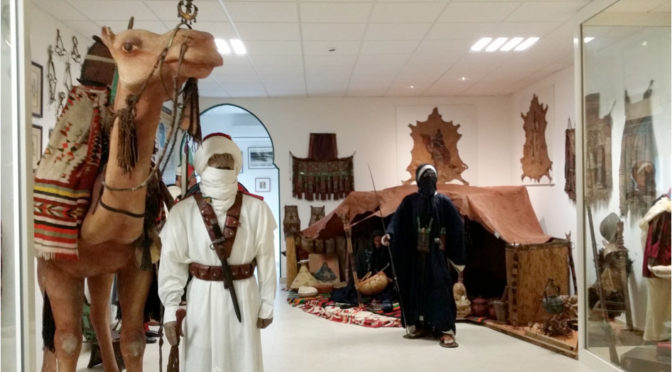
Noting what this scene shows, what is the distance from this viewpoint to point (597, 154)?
4219mm

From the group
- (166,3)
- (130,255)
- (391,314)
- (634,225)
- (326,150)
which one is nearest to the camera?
(130,255)

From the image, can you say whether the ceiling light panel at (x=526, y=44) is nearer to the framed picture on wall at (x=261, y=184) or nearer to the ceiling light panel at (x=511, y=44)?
the ceiling light panel at (x=511, y=44)

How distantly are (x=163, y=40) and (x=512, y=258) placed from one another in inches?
178

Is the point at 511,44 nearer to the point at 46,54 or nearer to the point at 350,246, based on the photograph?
the point at 350,246

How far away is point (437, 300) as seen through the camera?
504cm

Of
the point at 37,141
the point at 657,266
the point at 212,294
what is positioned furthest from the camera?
the point at 37,141

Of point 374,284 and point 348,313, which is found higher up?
point 374,284

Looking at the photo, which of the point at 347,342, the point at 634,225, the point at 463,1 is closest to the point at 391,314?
the point at 347,342

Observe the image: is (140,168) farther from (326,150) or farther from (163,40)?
(326,150)

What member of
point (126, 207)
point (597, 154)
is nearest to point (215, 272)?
point (126, 207)

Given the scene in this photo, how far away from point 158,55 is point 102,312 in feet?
4.24

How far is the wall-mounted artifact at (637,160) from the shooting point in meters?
3.49

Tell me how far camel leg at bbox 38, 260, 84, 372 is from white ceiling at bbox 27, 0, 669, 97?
2881 mm

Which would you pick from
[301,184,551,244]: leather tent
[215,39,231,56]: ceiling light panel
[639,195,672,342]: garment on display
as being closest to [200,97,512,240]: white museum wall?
[301,184,551,244]: leather tent
